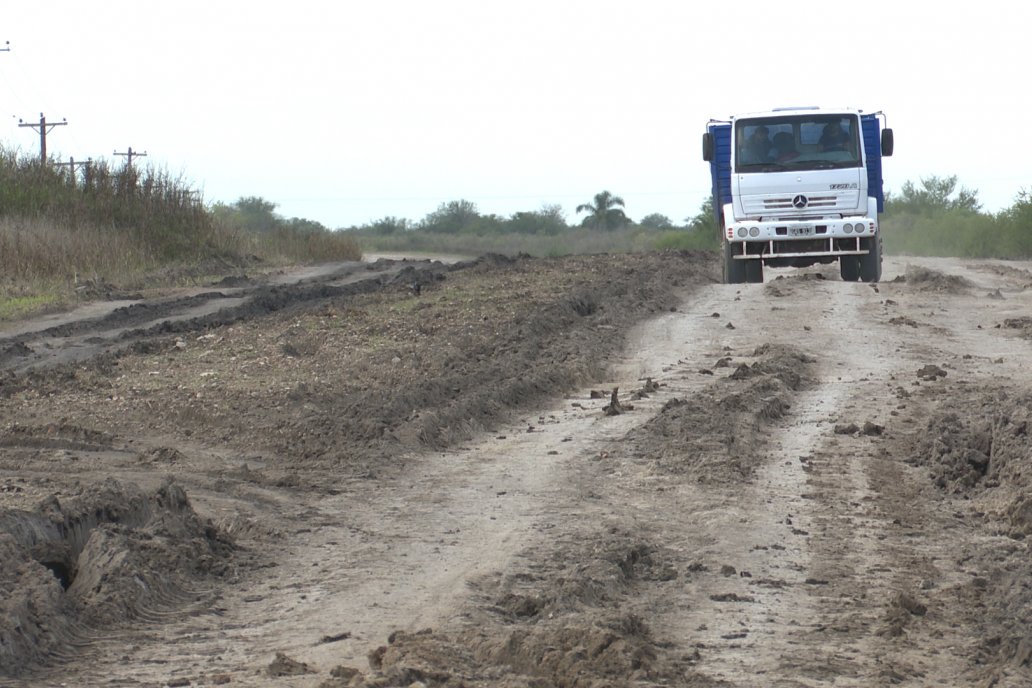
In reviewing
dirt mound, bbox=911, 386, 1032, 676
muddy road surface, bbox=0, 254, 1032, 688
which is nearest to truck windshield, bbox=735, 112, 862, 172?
muddy road surface, bbox=0, 254, 1032, 688

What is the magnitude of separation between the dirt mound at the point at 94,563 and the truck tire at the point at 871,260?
585 inches

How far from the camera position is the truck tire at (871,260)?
19516mm

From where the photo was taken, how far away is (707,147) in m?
19.2

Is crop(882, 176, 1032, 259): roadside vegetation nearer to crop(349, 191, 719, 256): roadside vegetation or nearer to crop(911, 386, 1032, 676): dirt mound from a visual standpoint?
crop(349, 191, 719, 256): roadside vegetation

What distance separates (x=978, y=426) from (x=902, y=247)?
38628 millimetres

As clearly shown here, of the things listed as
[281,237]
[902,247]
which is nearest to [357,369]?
[281,237]

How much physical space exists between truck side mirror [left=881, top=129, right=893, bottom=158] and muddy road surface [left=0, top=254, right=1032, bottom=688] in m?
5.58

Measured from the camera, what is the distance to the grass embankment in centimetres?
2159

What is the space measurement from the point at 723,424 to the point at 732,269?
38.4ft

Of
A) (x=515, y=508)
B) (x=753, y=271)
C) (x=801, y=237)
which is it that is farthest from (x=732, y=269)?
(x=515, y=508)

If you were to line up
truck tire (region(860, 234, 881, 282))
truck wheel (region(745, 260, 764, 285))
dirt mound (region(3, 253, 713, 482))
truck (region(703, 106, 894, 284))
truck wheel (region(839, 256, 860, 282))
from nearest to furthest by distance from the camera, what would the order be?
dirt mound (region(3, 253, 713, 482)) < truck (region(703, 106, 894, 284)) < truck tire (region(860, 234, 881, 282)) < truck wheel (region(745, 260, 764, 285)) < truck wheel (region(839, 256, 860, 282))

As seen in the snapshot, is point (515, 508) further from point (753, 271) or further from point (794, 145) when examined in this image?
point (753, 271)

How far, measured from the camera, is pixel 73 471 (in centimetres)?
751

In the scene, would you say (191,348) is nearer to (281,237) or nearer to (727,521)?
(727,521)
